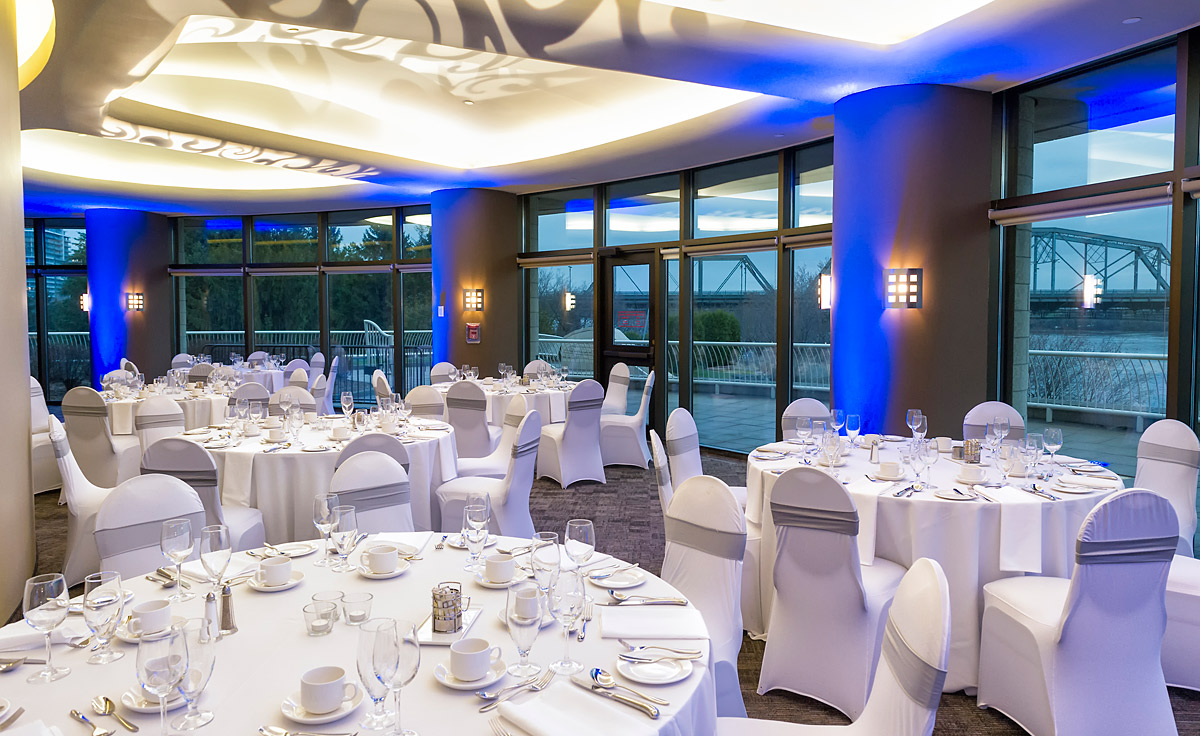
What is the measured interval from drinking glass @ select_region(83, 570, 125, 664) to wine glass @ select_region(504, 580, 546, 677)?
101 cm

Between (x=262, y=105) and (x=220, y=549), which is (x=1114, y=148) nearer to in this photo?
(x=220, y=549)

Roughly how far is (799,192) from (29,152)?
35.5 feet

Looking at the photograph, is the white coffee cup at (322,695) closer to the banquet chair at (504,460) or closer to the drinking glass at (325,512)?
the drinking glass at (325,512)

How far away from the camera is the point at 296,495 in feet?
14.9

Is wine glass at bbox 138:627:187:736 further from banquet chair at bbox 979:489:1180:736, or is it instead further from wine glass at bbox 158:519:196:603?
banquet chair at bbox 979:489:1180:736

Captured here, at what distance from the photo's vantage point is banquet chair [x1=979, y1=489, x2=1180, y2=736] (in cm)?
266

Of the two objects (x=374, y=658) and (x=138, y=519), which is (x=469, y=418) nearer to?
(x=138, y=519)

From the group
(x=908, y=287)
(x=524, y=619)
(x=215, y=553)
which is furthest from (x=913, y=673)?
(x=908, y=287)

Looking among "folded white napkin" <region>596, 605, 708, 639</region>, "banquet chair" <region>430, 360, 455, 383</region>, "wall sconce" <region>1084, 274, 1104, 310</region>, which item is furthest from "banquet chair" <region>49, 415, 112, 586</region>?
"wall sconce" <region>1084, 274, 1104, 310</region>

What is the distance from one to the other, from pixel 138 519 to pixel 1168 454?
5.10 meters

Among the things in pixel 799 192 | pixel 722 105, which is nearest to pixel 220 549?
pixel 722 105

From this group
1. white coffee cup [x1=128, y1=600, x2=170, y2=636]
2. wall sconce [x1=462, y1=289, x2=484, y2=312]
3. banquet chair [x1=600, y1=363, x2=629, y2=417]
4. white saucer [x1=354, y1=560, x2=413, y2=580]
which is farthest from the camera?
wall sconce [x1=462, y1=289, x2=484, y2=312]

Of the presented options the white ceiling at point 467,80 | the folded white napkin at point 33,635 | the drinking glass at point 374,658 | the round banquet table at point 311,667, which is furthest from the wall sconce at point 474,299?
the drinking glass at point 374,658

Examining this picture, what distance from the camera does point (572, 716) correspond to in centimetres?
157
